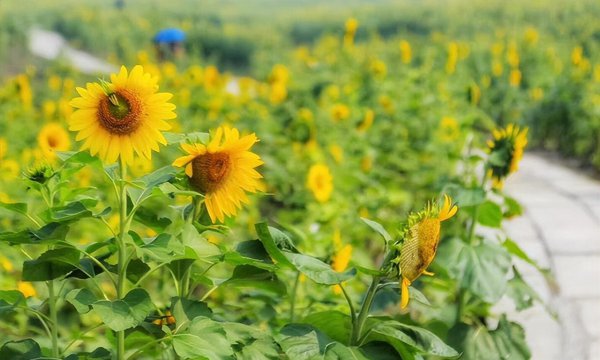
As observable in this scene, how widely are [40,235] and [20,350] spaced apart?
244mm

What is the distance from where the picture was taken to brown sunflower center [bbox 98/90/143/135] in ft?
5.00

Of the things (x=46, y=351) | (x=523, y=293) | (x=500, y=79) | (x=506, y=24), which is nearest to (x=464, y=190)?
(x=523, y=293)

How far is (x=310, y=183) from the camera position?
373 cm

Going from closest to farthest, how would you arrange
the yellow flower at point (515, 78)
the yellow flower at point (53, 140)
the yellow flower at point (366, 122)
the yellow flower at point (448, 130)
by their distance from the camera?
the yellow flower at point (53, 140), the yellow flower at point (366, 122), the yellow flower at point (448, 130), the yellow flower at point (515, 78)

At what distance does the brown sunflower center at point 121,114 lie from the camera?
1.52 meters

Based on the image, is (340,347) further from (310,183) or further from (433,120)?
(433,120)

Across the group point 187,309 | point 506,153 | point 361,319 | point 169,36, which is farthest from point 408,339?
point 169,36

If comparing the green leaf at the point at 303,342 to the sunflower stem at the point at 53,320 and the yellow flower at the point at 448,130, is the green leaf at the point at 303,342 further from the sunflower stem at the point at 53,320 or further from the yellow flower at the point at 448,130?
the yellow flower at the point at 448,130

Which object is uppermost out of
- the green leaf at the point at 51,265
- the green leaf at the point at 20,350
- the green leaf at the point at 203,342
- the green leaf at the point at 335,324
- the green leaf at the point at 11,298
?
the green leaf at the point at 51,265

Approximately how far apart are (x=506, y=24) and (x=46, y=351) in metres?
11.9

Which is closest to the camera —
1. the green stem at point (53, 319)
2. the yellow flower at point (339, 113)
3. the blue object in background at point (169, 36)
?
the green stem at point (53, 319)

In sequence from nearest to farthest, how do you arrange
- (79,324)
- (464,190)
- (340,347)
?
1. (340,347)
2. (464,190)
3. (79,324)

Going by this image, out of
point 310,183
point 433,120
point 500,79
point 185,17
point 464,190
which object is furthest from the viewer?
point 185,17

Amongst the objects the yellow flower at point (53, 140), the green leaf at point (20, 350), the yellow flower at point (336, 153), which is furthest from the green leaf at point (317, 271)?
the yellow flower at point (336, 153)
